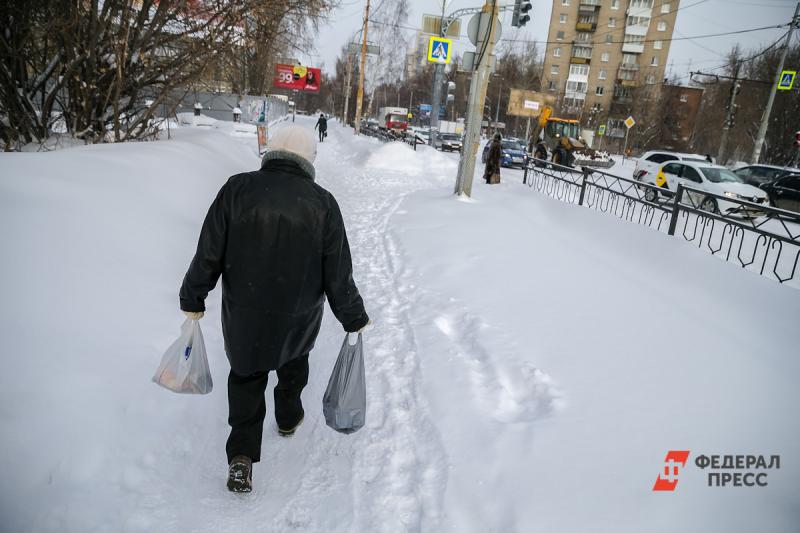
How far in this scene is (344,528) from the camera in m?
Result: 2.30

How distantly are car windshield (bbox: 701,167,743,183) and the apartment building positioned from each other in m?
45.8

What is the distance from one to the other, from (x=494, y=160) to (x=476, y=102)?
5.13 meters

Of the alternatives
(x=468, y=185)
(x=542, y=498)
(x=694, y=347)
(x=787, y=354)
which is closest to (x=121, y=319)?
(x=542, y=498)

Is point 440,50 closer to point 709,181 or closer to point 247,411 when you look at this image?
point 709,181

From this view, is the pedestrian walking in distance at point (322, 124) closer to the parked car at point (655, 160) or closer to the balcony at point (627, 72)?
the parked car at point (655, 160)

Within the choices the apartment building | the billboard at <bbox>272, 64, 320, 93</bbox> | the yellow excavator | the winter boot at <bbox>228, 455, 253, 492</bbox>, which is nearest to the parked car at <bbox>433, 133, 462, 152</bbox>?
the yellow excavator

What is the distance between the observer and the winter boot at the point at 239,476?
2422 mm

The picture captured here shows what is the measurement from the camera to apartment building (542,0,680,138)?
192 feet

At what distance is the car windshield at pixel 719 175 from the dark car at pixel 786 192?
169 cm

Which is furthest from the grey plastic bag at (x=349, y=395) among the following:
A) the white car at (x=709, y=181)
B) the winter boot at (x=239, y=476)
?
the white car at (x=709, y=181)

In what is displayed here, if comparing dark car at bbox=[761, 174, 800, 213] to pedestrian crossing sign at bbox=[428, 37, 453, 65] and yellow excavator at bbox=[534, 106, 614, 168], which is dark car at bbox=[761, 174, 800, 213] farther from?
pedestrian crossing sign at bbox=[428, 37, 453, 65]

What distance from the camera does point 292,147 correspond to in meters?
2.30

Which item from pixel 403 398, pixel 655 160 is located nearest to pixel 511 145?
pixel 655 160

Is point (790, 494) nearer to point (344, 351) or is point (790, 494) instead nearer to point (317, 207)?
point (344, 351)
